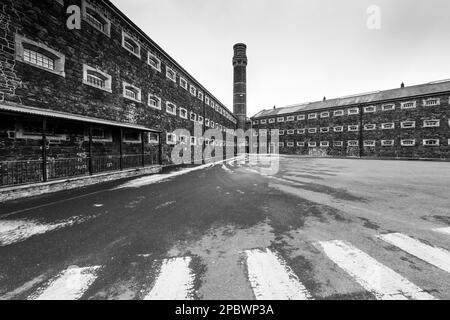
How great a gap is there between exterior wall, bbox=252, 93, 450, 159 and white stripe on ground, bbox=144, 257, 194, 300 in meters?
38.7

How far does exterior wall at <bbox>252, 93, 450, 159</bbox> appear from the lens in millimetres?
27266

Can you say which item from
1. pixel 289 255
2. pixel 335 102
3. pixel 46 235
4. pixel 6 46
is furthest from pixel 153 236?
pixel 335 102

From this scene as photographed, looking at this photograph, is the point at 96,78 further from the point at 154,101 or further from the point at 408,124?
the point at 408,124

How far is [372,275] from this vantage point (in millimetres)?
2736

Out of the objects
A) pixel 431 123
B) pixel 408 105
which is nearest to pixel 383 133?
pixel 408 105

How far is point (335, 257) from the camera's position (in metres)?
3.21

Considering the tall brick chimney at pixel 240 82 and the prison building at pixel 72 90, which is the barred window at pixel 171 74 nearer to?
the prison building at pixel 72 90

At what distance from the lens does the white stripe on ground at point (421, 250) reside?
3045 millimetres

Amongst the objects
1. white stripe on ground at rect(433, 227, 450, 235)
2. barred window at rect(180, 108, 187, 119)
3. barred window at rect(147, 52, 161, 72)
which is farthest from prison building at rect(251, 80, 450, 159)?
white stripe on ground at rect(433, 227, 450, 235)

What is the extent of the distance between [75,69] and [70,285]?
1187 centimetres

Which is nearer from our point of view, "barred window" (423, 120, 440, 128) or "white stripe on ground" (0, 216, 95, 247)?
"white stripe on ground" (0, 216, 95, 247)

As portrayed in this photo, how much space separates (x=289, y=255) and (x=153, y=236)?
2.71 m

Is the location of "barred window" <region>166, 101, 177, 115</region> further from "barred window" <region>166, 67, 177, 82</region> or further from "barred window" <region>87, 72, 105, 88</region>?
"barred window" <region>87, 72, 105, 88</region>

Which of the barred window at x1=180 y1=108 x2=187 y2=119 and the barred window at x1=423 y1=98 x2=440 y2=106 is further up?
the barred window at x1=423 y1=98 x2=440 y2=106
